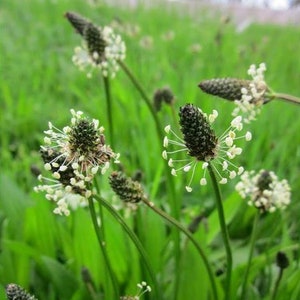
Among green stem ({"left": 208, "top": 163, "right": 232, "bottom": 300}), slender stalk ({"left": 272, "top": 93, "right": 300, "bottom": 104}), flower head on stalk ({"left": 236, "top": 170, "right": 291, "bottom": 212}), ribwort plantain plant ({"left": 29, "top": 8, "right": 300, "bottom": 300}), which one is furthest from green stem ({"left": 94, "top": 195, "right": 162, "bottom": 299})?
slender stalk ({"left": 272, "top": 93, "right": 300, "bottom": 104})

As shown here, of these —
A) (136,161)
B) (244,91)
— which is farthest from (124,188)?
(136,161)

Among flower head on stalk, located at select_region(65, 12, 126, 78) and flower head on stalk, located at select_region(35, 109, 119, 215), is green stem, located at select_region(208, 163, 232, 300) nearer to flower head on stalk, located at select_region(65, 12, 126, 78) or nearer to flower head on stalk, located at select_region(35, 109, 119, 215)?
flower head on stalk, located at select_region(35, 109, 119, 215)

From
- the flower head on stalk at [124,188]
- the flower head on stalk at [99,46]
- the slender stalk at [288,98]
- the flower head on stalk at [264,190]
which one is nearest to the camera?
the flower head on stalk at [124,188]

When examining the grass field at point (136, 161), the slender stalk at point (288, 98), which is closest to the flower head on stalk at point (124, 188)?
the grass field at point (136, 161)

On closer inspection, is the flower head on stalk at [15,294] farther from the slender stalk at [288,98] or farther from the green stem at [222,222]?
the slender stalk at [288,98]

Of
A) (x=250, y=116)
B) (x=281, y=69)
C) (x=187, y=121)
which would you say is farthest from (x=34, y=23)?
(x=187, y=121)

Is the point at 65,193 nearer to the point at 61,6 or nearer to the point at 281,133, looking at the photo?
the point at 281,133
